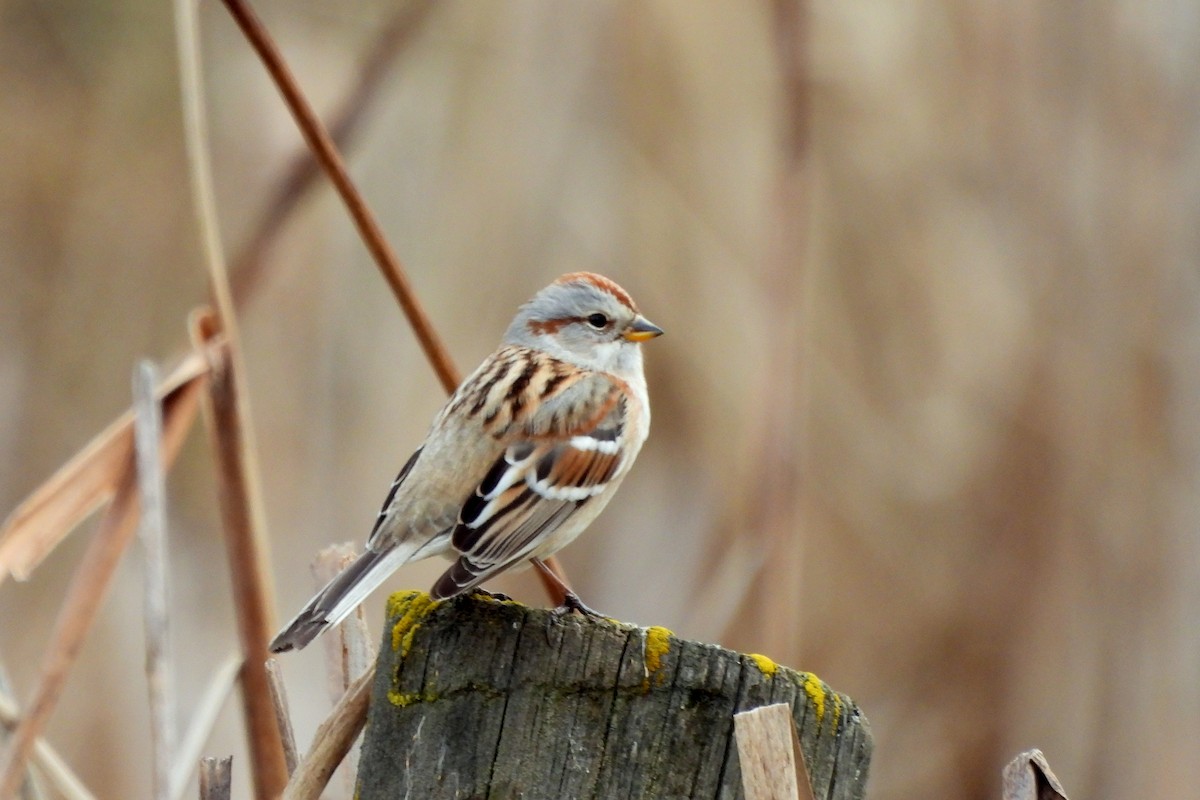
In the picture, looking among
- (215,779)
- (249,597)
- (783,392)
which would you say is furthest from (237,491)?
(783,392)

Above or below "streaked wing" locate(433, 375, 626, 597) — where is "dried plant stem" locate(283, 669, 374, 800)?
below

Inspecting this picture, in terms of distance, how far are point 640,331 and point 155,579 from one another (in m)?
1.36

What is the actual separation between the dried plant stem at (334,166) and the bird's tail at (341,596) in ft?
1.19

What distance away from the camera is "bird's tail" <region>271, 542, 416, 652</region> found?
2016 millimetres

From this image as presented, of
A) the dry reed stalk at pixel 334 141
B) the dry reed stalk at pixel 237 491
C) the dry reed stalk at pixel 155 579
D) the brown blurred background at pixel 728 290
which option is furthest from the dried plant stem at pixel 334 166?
the brown blurred background at pixel 728 290

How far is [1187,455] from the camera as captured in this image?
395 cm

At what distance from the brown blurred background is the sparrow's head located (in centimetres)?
77

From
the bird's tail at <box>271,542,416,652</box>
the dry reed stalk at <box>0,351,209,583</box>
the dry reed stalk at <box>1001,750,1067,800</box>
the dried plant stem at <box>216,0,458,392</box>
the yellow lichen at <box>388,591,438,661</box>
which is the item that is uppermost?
the dried plant stem at <box>216,0,458,392</box>

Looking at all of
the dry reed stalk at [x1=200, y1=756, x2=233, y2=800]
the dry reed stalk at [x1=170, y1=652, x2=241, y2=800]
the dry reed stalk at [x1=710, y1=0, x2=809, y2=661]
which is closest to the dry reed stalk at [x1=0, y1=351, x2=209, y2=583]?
the dry reed stalk at [x1=170, y1=652, x2=241, y2=800]

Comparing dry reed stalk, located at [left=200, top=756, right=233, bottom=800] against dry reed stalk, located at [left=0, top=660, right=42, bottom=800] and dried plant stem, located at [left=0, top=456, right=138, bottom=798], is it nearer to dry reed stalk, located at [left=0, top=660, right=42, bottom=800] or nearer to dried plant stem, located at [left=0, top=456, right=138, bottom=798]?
dried plant stem, located at [left=0, top=456, right=138, bottom=798]

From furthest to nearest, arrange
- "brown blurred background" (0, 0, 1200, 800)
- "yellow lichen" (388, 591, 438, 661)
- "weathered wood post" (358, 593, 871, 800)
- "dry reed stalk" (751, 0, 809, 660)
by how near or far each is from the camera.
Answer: "brown blurred background" (0, 0, 1200, 800) → "dry reed stalk" (751, 0, 809, 660) → "yellow lichen" (388, 591, 438, 661) → "weathered wood post" (358, 593, 871, 800)

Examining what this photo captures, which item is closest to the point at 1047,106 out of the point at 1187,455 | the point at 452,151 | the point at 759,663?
the point at 1187,455

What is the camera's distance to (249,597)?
2430 mm

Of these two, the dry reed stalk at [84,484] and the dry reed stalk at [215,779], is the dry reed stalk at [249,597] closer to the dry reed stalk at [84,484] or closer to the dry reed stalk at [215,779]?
the dry reed stalk at [84,484]
